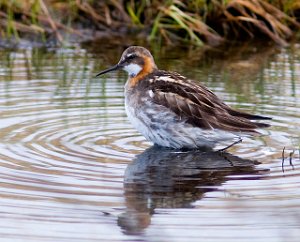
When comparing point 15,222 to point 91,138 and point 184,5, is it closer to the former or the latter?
point 91,138

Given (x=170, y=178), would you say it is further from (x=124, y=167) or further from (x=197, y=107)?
(x=197, y=107)

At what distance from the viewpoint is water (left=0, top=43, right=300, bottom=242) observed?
7.07 metres

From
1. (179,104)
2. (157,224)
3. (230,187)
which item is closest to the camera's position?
(157,224)

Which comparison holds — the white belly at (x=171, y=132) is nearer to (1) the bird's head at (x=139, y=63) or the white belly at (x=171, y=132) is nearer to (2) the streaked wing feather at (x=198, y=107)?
(2) the streaked wing feather at (x=198, y=107)

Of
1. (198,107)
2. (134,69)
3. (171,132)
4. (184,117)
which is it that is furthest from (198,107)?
(134,69)

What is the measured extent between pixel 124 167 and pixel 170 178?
0.50 metres

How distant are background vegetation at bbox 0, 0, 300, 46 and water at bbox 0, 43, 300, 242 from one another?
1214 millimetres

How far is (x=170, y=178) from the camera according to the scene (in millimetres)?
8492

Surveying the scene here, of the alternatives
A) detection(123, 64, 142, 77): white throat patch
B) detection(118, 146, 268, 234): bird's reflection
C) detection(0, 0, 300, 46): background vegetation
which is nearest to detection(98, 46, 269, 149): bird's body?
detection(118, 146, 268, 234): bird's reflection

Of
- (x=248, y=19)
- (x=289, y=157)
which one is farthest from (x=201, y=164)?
(x=248, y=19)

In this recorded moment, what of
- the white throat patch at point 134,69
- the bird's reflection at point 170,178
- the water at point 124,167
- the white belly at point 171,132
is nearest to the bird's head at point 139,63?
the white throat patch at point 134,69

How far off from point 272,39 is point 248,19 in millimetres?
678

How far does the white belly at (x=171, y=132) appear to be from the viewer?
9617 millimetres

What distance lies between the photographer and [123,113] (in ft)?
35.9
